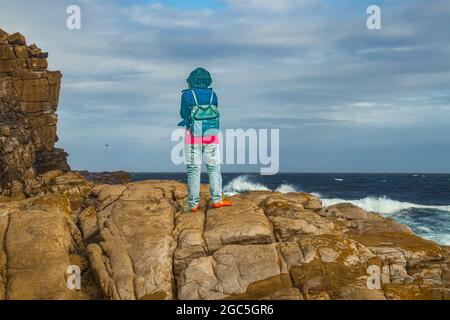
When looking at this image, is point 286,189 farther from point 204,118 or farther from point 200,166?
→ point 204,118

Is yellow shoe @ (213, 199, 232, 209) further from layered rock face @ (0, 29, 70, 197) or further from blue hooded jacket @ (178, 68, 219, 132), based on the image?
layered rock face @ (0, 29, 70, 197)

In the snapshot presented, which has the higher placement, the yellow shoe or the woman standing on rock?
the woman standing on rock

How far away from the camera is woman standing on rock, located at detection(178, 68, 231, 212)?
12984 mm

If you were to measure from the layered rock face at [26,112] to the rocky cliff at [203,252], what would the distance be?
37.3 metres

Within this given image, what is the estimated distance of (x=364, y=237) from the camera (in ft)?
43.2

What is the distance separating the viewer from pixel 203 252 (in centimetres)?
1151

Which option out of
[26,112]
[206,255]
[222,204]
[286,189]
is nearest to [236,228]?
[206,255]

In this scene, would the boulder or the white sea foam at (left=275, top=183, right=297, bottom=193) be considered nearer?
the boulder

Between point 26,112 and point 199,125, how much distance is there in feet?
160

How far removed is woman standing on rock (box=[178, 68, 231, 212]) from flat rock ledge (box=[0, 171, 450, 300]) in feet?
4.62

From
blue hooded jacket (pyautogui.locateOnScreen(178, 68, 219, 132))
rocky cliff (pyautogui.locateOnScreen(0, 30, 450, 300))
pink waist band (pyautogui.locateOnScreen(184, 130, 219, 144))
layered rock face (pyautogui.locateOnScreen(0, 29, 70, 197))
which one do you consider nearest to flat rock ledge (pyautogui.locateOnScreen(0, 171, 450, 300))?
rocky cliff (pyautogui.locateOnScreen(0, 30, 450, 300))
